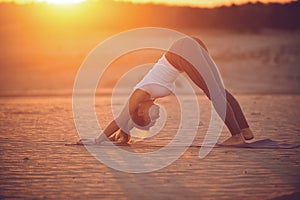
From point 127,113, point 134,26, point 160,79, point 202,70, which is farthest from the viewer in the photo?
point 134,26

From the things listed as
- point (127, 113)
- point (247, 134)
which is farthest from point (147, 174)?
point (247, 134)

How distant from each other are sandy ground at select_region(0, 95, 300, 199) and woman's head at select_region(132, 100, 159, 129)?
376 mm

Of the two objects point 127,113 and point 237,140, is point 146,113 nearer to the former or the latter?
point 127,113

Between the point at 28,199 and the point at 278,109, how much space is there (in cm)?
1015

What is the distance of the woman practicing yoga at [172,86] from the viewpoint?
916 centimetres

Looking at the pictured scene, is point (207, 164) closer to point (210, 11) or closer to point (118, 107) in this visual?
point (118, 107)

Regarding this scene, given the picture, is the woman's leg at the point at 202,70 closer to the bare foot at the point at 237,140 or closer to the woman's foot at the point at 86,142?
the bare foot at the point at 237,140

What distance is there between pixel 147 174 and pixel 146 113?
196 centimetres

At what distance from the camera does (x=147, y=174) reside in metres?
7.43

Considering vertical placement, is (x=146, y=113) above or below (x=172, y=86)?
below

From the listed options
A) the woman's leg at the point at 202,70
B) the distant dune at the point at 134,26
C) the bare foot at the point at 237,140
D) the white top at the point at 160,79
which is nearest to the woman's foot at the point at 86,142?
the white top at the point at 160,79

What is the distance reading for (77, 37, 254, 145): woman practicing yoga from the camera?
30.1ft

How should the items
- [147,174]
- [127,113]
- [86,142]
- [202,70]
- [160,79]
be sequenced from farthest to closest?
[86,142] → [127,113] → [160,79] → [202,70] → [147,174]

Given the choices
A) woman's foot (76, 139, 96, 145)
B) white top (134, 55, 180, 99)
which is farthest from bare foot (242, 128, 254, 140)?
woman's foot (76, 139, 96, 145)
